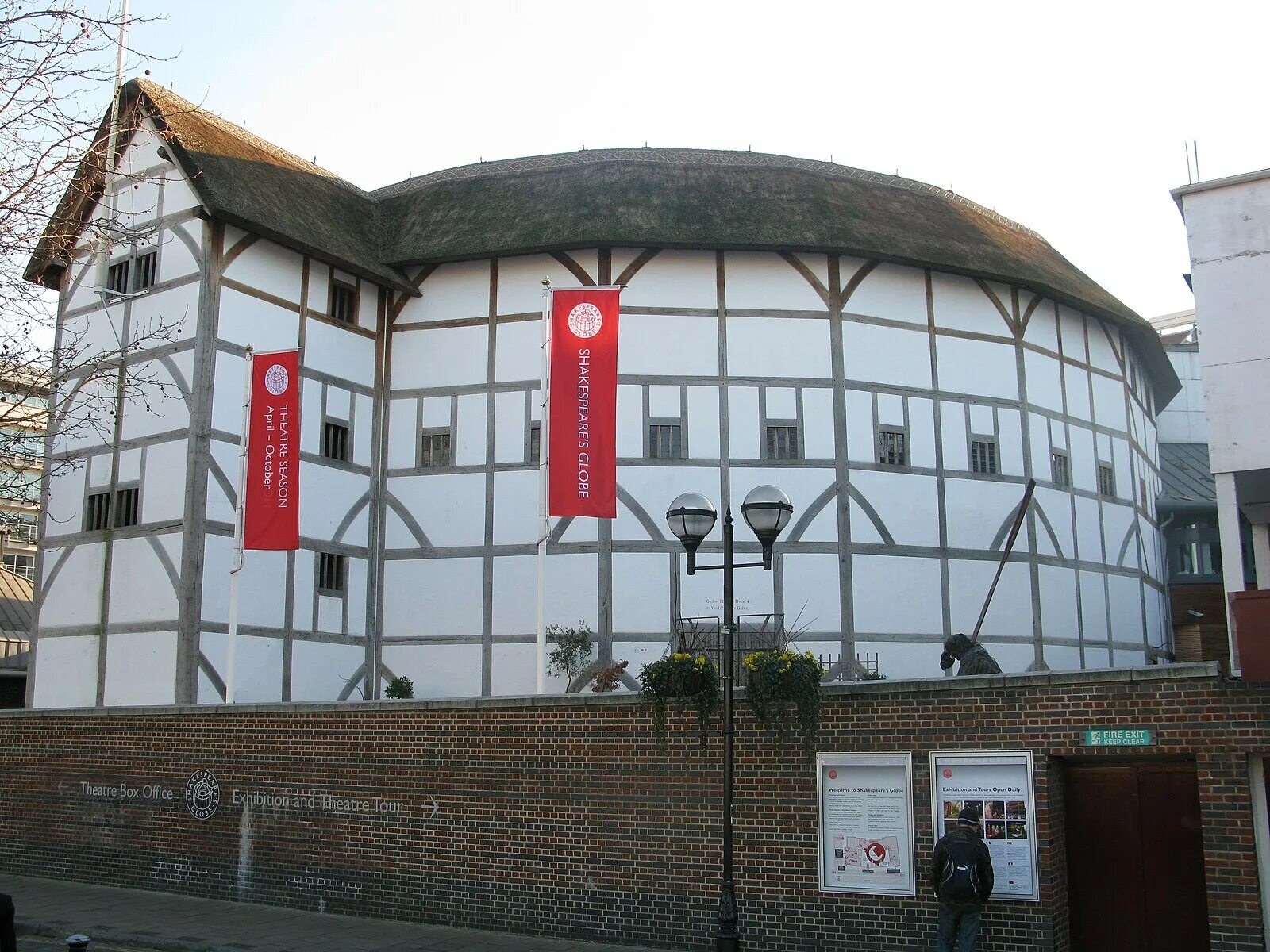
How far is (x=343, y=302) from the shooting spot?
87.4 ft

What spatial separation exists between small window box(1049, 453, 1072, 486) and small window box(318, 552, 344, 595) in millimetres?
15774

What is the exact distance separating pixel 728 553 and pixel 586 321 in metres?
6.56

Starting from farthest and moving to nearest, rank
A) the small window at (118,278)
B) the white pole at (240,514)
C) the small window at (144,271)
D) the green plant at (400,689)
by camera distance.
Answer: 1. the small window at (118,278)
2. the green plant at (400,689)
3. the small window at (144,271)
4. the white pole at (240,514)

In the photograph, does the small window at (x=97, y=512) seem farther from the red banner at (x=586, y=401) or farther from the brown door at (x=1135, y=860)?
the brown door at (x=1135, y=860)

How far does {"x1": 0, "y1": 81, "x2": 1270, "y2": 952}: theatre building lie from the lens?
17188 mm

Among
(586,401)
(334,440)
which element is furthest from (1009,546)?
(334,440)

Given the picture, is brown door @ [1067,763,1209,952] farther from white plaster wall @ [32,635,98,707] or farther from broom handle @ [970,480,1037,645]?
white plaster wall @ [32,635,98,707]

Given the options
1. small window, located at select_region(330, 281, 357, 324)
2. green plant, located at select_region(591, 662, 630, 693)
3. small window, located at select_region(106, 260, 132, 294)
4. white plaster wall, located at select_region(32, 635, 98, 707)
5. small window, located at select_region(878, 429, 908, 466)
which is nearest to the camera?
green plant, located at select_region(591, 662, 630, 693)

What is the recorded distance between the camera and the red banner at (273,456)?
20.8 metres

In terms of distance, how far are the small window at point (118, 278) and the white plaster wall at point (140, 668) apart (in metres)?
7.15

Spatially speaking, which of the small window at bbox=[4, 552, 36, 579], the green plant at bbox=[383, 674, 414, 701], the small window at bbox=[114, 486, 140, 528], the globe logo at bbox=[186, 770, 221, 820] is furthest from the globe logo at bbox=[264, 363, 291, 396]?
the small window at bbox=[4, 552, 36, 579]

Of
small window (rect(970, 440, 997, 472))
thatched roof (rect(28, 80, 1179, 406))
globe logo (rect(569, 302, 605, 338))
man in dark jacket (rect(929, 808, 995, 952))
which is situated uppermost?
thatched roof (rect(28, 80, 1179, 406))

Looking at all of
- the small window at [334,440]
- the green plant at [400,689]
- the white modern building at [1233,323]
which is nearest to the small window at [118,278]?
the small window at [334,440]

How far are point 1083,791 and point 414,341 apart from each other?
19090 mm
